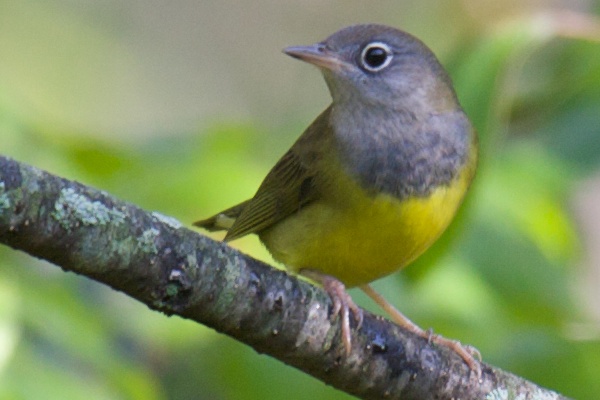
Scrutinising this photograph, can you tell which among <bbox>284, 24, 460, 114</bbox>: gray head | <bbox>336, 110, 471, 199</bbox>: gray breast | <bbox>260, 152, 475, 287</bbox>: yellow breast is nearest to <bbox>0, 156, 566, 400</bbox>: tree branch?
<bbox>260, 152, 475, 287</bbox>: yellow breast

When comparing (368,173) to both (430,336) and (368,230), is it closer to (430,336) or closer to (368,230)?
(368,230)

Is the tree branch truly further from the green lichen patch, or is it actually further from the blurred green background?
the blurred green background

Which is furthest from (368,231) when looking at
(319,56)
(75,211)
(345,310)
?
(75,211)

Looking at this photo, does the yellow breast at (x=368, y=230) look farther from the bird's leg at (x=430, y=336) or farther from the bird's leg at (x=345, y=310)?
the bird's leg at (x=345, y=310)

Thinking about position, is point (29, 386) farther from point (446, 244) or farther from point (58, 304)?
point (446, 244)

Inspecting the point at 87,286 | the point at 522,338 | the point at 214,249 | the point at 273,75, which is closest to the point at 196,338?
the point at 87,286

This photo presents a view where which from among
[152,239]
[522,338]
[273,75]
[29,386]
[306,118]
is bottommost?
[29,386]
